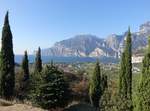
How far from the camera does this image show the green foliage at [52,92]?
83.1 feet

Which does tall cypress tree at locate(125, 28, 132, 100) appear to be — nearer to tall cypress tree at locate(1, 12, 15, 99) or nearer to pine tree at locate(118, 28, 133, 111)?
pine tree at locate(118, 28, 133, 111)

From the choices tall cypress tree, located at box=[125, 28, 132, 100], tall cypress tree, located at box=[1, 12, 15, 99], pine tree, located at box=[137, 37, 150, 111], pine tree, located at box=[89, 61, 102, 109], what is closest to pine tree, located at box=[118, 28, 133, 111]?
tall cypress tree, located at box=[125, 28, 132, 100]

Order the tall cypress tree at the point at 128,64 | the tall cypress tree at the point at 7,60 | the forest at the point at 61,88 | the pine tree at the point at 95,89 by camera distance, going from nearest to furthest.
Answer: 1. the forest at the point at 61,88
2. the tall cypress tree at the point at 7,60
3. the tall cypress tree at the point at 128,64
4. the pine tree at the point at 95,89

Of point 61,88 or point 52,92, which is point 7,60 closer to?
point 52,92

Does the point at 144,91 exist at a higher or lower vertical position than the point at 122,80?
higher

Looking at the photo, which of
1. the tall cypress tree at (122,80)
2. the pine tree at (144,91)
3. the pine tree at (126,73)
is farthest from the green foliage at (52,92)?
the tall cypress tree at (122,80)

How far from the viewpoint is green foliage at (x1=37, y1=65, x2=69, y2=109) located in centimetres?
2534

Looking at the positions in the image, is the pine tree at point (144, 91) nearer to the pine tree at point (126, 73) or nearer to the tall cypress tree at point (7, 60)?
the tall cypress tree at point (7, 60)

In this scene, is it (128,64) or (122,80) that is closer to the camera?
(122,80)

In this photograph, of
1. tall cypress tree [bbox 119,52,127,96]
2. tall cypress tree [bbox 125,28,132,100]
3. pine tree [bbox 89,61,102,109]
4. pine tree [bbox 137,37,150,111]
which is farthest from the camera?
pine tree [bbox 89,61,102,109]

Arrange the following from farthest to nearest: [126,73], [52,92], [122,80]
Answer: [126,73] < [122,80] < [52,92]

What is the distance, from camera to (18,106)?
60.9ft

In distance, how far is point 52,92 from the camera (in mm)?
25594

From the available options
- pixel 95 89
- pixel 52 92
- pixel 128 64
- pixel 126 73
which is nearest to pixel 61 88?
pixel 52 92
